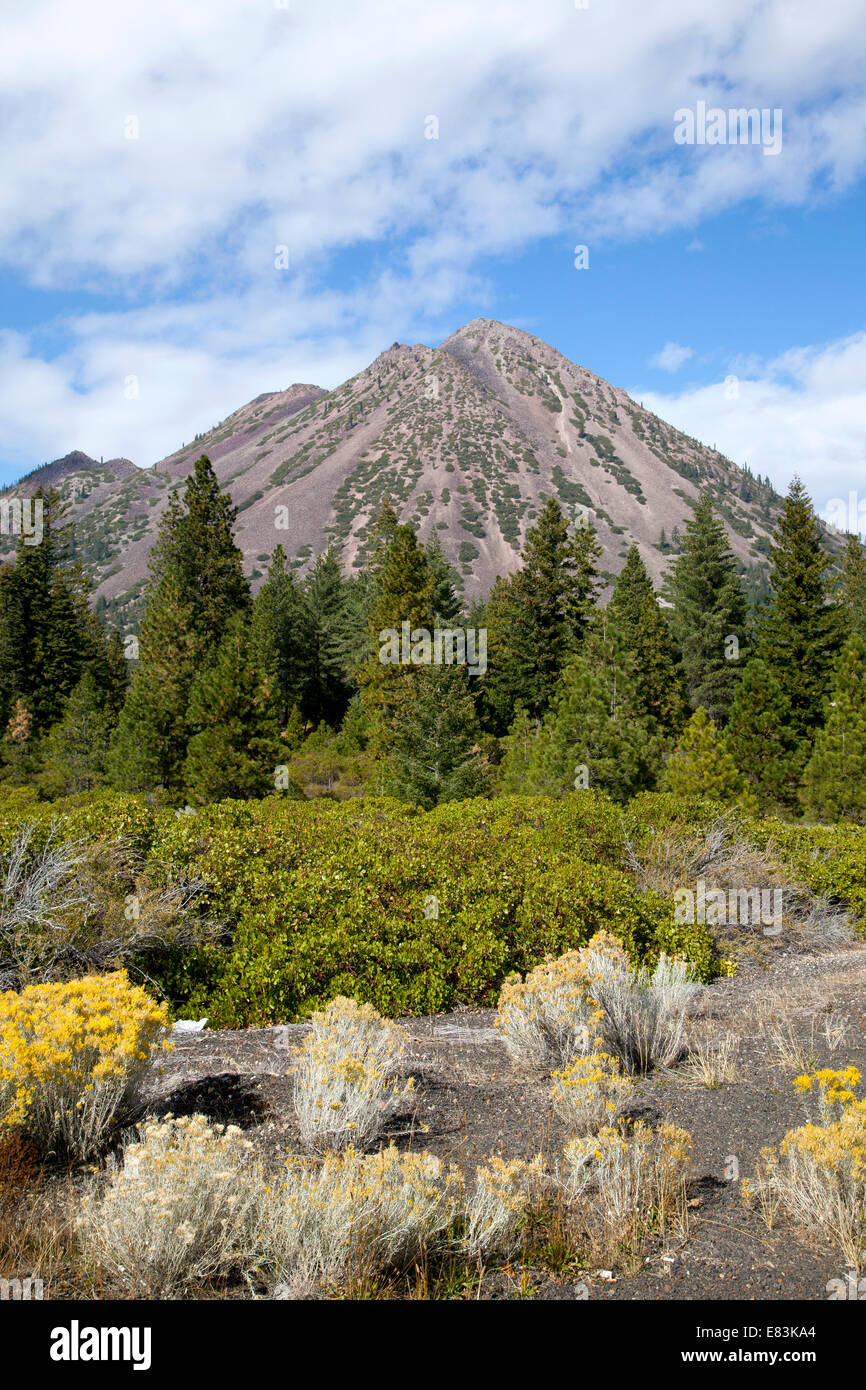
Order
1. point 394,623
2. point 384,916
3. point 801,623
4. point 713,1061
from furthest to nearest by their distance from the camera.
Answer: point 394,623 → point 801,623 → point 384,916 → point 713,1061

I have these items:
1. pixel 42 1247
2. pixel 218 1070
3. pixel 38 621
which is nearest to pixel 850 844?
pixel 218 1070

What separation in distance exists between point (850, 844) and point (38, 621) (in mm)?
41510

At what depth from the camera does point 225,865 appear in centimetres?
880

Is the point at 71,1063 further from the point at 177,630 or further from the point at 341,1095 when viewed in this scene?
the point at 177,630

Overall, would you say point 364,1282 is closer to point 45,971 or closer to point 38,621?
point 45,971

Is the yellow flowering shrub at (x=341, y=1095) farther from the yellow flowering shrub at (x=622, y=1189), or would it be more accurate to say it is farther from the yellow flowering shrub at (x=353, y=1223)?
the yellow flowering shrub at (x=622, y=1189)

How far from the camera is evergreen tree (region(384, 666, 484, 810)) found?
22000 millimetres

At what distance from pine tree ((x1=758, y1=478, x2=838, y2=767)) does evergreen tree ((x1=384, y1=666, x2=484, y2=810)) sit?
44.3 feet

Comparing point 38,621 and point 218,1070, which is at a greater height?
point 38,621

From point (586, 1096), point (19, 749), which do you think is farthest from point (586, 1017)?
point (19, 749)

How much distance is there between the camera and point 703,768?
57.9 feet

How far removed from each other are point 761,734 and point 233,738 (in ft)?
54.3

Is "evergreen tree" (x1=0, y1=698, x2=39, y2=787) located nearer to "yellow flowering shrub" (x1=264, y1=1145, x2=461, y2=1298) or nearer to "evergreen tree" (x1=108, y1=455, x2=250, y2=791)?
"evergreen tree" (x1=108, y1=455, x2=250, y2=791)
